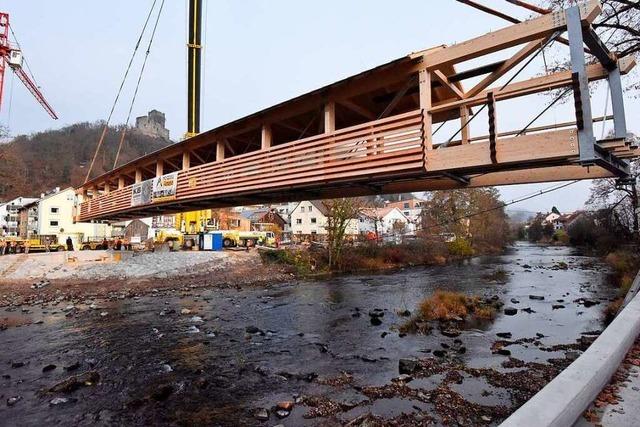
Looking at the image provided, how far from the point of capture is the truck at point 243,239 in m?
37.5

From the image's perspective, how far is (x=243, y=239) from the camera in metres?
40.2

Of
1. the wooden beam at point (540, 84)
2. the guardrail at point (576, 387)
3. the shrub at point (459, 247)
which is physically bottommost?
the shrub at point (459, 247)

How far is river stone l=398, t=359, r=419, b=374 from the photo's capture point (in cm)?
770

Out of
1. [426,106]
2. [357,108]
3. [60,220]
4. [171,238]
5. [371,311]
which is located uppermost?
[357,108]

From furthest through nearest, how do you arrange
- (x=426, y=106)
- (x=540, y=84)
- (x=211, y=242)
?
(x=211, y=242), (x=426, y=106), (x=540, y=84)

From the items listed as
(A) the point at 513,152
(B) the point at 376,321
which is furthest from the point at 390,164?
(B) the point at 376,321

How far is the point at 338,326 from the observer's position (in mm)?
12305

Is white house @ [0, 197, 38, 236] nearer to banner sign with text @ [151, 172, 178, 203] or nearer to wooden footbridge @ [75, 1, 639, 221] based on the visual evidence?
banner sign with text @ [151, 172, 178, 203]

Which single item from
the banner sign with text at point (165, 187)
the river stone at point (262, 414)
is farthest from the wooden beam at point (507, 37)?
the banner sign with text at point (165, 187)

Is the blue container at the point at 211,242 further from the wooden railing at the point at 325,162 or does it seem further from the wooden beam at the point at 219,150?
the wooden beam at the point at 219,150

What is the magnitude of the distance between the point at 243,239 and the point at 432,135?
114ft

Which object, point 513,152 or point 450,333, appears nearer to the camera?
point 513,152

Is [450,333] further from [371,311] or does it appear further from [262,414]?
[262,414]

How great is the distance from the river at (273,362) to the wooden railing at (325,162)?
4.04 m
